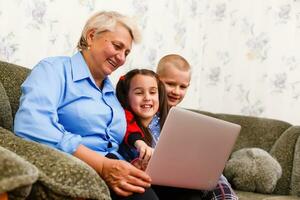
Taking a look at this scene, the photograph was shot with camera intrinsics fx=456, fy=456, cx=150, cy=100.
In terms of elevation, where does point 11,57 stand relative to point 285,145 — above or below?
above

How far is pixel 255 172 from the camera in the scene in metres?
2.06

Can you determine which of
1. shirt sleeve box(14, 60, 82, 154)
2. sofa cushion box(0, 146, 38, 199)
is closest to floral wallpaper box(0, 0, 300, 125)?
shirt sleeve box(14, 60, 82, 154)

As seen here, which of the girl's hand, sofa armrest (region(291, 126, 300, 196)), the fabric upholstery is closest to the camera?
the girl's hand

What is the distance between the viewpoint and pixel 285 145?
7.39 feet

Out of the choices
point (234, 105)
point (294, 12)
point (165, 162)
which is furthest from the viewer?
point (234, 105)

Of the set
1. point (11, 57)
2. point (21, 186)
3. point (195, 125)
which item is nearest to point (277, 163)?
point (195, 125)

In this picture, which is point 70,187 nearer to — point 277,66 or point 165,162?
point 165,162

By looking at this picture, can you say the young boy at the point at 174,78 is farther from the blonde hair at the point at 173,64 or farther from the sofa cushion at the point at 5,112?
the sofa cushion at the point at 5,112

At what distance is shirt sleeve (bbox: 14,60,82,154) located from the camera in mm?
1281

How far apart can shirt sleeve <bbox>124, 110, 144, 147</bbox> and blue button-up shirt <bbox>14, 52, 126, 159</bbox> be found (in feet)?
0.11

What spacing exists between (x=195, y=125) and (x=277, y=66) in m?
1.65

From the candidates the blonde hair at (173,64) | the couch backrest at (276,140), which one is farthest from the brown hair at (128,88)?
the couch backrest at (276,140)

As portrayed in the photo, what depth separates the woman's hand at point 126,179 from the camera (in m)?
1.26

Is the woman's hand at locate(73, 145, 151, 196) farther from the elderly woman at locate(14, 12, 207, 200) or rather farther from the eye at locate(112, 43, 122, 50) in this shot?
the eye at locate(112, 43, 122, 50)
